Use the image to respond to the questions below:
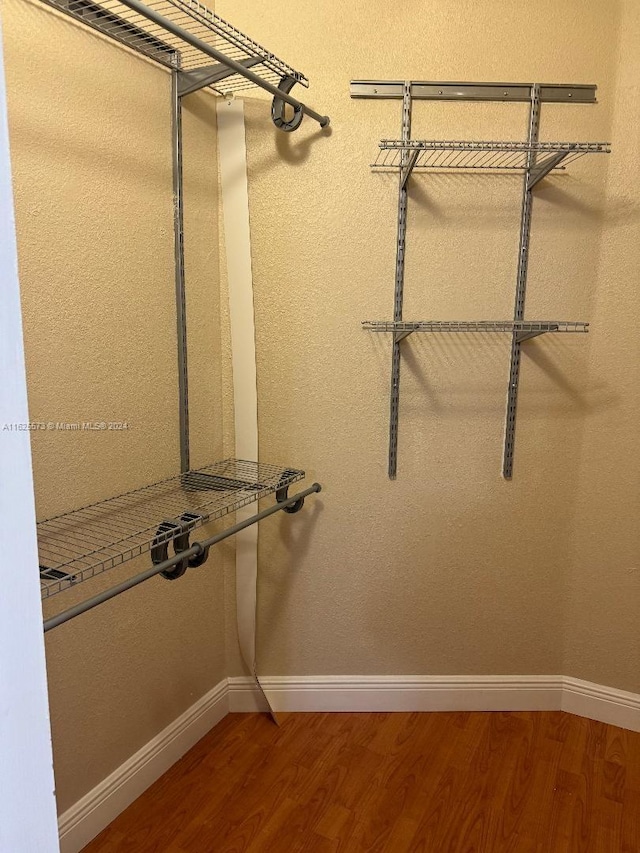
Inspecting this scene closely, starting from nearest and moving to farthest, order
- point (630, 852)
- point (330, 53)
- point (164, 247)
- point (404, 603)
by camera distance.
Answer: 1. point (630, 852)
2. point (164, 247)
3. point (330, 53)
4. point (404, 603)

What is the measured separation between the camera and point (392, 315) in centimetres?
177

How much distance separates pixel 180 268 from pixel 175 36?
56 cm

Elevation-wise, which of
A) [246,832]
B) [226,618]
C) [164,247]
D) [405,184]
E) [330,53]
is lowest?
[246,832]

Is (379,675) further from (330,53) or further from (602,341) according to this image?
(330,53)

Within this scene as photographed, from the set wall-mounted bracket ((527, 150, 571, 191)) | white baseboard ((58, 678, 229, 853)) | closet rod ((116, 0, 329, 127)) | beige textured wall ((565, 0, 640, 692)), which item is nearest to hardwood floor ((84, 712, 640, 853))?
white baseboard ((58, 678, 229, 853))

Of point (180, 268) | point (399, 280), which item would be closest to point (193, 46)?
point (180, 268)

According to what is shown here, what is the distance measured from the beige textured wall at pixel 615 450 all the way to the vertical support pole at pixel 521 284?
224mm

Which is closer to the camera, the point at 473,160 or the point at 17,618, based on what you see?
the point at 17,618

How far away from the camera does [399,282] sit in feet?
5.75

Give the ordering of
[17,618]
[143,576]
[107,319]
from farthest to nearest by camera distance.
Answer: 1. [107,319]
2. [143,576]
3. [17,618]

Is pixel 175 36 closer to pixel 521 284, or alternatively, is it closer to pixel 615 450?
pixel 521 284

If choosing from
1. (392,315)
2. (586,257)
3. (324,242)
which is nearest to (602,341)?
(586,257)

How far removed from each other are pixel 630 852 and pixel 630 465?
102 cm

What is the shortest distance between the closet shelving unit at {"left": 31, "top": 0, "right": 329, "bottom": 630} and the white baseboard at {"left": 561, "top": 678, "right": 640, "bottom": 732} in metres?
1.13
